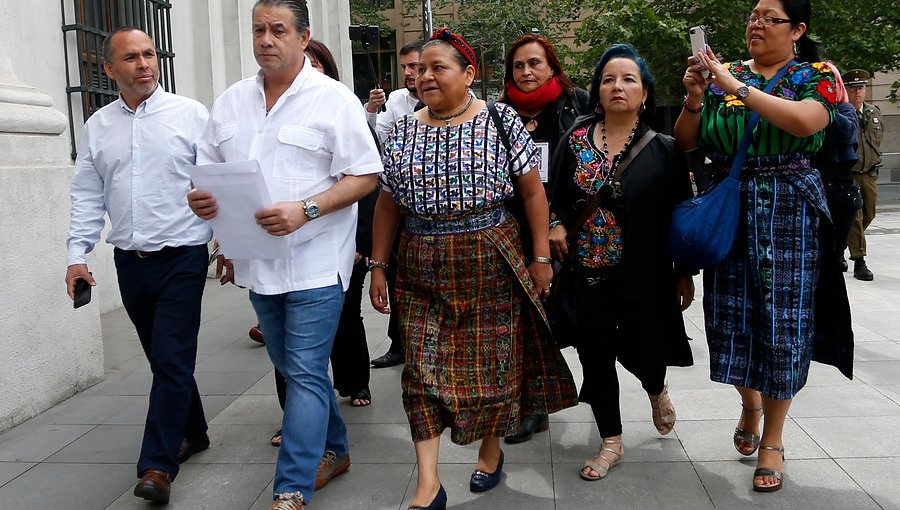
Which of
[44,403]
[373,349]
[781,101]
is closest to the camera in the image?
[781,101]

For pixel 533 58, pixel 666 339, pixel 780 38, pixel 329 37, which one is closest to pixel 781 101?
pixel 780 38

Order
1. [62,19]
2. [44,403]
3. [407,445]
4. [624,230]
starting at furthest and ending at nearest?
[62,19], [44,403], [407,445], [624,230]

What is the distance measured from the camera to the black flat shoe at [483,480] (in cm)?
360

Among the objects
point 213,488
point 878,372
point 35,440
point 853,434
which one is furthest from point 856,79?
point 35,440

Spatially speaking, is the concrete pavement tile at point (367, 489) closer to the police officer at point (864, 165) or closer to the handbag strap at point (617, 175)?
the handbag strap at point (617, 175)

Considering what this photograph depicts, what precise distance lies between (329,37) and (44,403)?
512 inches

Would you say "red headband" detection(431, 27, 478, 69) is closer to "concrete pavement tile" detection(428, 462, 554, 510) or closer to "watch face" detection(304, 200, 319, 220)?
"watch face" detection(304, 200, 319, 220)

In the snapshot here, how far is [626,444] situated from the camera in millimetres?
4129

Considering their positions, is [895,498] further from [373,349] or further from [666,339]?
[373,349]

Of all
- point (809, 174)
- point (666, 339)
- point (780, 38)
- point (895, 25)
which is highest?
point (895, 25)

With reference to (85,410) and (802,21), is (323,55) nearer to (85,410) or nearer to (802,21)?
(802,21)

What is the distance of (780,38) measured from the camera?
343 cm

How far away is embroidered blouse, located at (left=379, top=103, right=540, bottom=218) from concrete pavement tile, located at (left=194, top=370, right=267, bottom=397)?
8.23 feet

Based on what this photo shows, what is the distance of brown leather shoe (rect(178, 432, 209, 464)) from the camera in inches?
161
